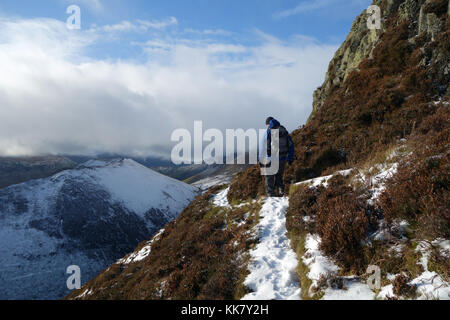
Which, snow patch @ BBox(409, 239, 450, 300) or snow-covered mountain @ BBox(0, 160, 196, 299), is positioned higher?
snow patch @ BBox(409, 239, 450, 300)

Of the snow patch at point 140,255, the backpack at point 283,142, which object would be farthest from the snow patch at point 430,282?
the snow patch at point 140,255

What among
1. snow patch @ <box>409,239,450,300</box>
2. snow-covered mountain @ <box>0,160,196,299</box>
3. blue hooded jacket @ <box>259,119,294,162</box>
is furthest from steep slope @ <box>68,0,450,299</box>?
snow-covered mountain @ <box>0,160,196,299</box>

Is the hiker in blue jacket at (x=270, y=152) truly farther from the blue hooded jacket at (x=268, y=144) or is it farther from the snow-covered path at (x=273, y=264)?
the snow-covered path at (x=273, y=264)

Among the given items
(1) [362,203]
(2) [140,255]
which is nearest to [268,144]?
(1) [362,203]

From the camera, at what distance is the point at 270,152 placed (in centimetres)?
1125

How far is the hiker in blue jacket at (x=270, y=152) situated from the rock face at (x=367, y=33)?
1032 cm

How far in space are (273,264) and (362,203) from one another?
10.3 feet

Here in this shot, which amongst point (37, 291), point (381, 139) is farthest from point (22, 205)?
point (381, 139)

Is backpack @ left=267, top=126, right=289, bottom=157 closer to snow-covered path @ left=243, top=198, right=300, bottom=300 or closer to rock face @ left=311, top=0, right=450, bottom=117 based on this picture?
snow-covered path @ left=243, top=198, right=300, bottom=300

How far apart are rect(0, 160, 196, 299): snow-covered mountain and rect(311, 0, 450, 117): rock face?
59852 mm

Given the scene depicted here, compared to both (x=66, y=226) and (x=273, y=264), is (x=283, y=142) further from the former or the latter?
(x=66, y=226)

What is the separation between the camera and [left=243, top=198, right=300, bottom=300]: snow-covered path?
5328mm

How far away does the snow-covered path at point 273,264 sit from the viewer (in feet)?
17.5
